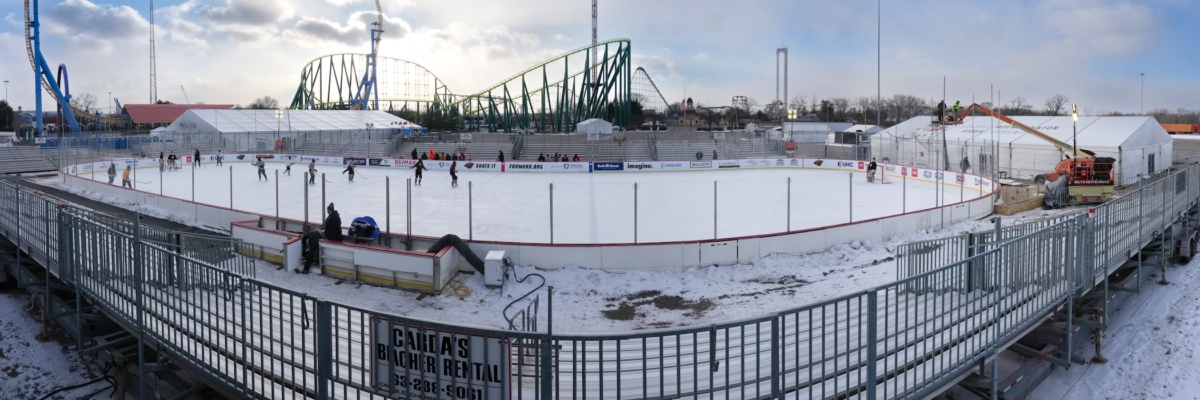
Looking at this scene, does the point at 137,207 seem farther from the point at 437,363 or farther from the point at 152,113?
the point at 152,113

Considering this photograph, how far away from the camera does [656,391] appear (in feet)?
24.1

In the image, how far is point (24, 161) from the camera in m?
49.3

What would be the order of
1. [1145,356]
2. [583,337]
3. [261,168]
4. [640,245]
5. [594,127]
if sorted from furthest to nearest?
[594,127], [261,168], [640,245], [1145,356], [583,337]

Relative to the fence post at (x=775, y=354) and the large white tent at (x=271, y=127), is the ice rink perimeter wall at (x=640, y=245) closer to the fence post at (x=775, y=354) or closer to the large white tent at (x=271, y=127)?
the fence post at (x=775, y=354)

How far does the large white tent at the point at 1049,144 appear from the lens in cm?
3828

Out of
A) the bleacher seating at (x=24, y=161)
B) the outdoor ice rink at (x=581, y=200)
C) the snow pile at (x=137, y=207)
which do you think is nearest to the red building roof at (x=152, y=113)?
the bleacher seating at (x=24, y=161)

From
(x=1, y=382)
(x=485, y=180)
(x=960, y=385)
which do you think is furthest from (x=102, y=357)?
(x=485, y=180)

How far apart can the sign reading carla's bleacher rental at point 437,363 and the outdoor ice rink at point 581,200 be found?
30.8 feet

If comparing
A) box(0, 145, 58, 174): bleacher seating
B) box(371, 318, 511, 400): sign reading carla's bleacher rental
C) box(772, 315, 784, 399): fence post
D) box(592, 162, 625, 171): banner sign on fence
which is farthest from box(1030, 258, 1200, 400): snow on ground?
box(0, 145, 58, 174): bleacher seating

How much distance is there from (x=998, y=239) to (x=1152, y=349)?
599cm

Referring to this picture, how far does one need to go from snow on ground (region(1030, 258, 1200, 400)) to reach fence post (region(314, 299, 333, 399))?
992 centimetres

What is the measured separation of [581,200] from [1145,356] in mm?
19095

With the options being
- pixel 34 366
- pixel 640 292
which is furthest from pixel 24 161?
pixel 640 292

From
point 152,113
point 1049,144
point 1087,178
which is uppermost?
point 152,113
